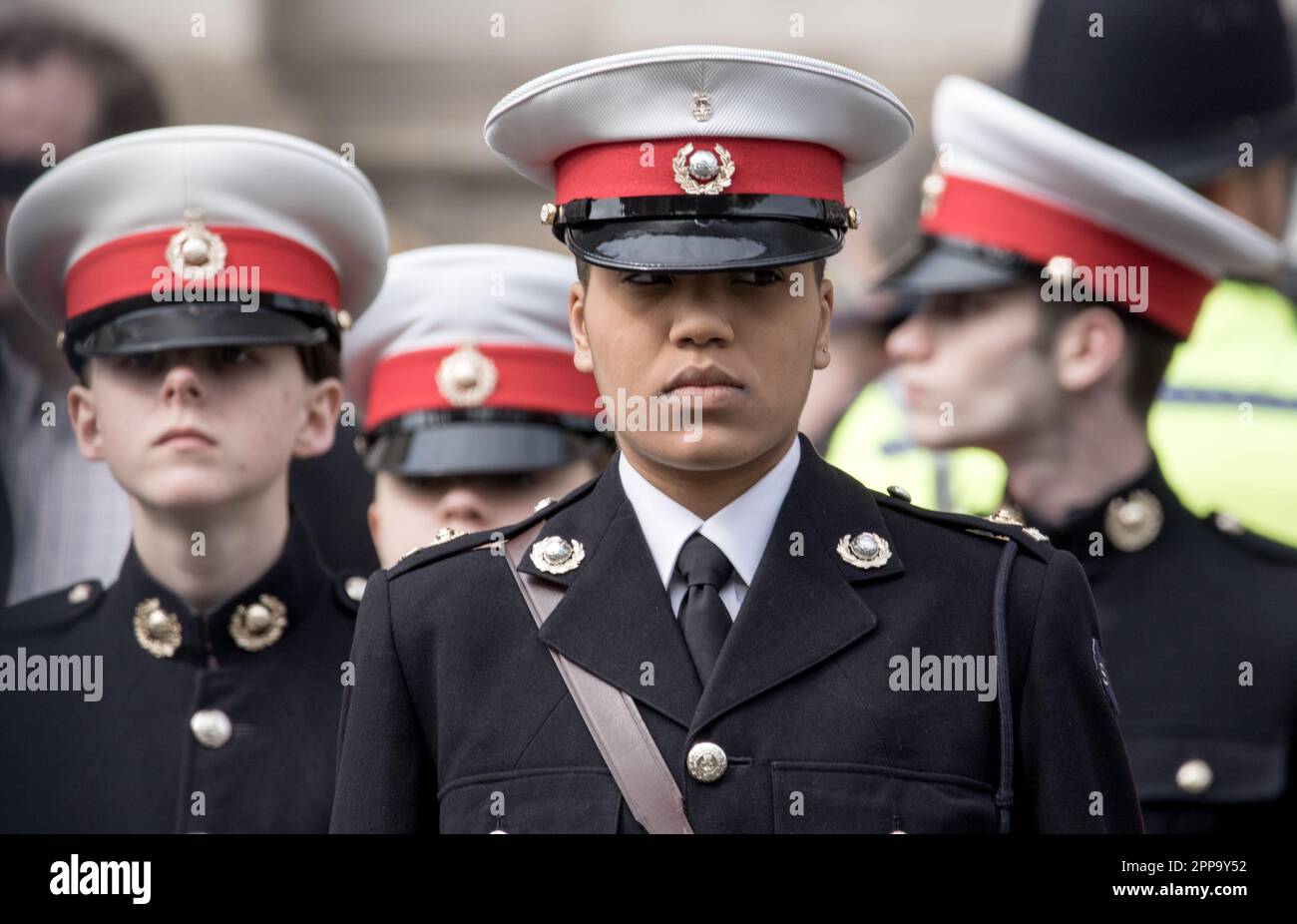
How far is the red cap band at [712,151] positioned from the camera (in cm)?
269

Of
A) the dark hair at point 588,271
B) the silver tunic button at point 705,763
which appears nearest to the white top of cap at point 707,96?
the dark hair at point 588,271

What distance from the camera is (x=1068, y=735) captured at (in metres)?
2.58

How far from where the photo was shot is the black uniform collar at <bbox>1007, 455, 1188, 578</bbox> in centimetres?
438

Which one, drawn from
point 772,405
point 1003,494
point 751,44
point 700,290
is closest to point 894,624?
point 772,405

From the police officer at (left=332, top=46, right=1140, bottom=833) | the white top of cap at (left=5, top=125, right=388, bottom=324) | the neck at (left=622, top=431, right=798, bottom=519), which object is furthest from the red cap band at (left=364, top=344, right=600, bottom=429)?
the neck at (left=622, top=431, right=798, bottom=519)

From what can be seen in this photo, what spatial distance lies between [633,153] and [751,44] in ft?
6.75

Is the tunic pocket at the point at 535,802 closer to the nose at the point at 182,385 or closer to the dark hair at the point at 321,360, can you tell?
the nose at the point at 182,385

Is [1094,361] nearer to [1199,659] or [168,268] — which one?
[1199,659]

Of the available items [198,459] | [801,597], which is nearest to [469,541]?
[801,597]

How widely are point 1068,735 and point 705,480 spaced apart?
1.99 feet

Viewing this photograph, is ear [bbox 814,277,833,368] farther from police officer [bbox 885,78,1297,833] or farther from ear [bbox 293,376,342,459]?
police officer [bbox 885,78,1297,833]

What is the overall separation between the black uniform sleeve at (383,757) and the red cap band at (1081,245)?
226cm

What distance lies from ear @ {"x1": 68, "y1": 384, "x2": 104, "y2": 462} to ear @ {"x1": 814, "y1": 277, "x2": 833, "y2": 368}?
1.68 meters

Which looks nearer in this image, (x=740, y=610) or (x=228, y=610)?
(x=740, y=610)
